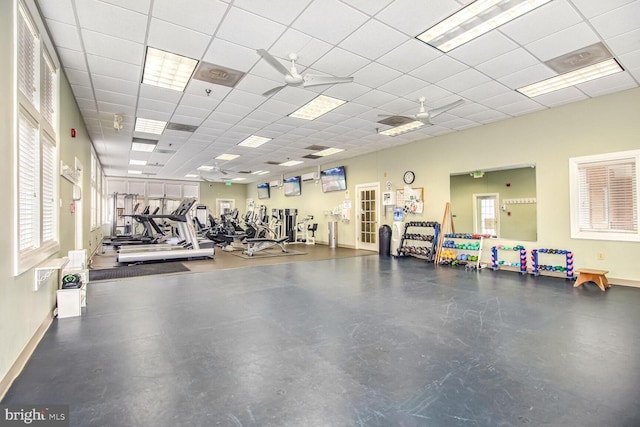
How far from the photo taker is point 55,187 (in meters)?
3.79

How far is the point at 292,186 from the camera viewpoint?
14.0 m

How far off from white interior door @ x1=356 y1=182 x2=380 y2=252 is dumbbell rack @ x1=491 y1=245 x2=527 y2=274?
3.80m

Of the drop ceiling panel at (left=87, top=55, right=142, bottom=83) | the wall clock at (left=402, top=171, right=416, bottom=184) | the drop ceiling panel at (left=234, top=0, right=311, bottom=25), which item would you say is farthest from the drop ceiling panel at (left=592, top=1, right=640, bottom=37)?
the drop ceiling panel at (left=87, top=55, right=142, bottom=83)

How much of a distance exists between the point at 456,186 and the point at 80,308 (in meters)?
10.9

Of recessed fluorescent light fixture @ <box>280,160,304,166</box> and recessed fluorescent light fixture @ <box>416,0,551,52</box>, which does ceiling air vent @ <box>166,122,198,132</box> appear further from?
recessed fluorescent light fixture @ <box>416,0,551,52</box>

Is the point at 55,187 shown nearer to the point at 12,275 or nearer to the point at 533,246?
the point at 12,275

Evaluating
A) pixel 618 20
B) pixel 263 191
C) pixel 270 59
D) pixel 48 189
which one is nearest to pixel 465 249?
pixel 618 20

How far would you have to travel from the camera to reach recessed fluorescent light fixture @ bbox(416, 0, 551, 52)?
318 centimetres

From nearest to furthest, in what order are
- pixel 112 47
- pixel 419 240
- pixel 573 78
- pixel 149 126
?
1. pixel 112 47
2. pixel 573 78
3. pixel 149 126
4. pixel 419 240

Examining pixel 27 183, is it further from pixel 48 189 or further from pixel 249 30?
pixel 249 30

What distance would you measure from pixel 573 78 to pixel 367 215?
254 inches

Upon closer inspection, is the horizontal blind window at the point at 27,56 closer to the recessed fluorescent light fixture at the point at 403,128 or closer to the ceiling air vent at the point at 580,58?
the ceiling air vent at the point at 580,58

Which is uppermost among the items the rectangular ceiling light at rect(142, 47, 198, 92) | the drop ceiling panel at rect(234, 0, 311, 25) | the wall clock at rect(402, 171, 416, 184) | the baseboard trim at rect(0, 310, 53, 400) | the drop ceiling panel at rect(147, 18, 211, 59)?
the rectangular ceiling light at rect(142, 47, 198, 92)

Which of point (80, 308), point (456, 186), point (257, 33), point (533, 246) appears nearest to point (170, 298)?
point (80, 308)
